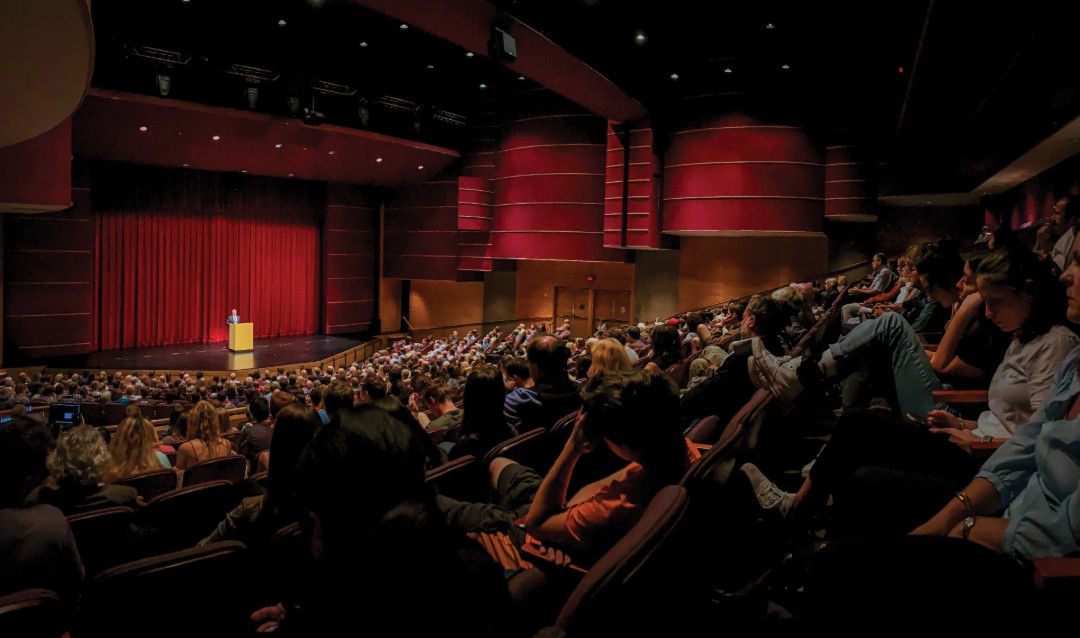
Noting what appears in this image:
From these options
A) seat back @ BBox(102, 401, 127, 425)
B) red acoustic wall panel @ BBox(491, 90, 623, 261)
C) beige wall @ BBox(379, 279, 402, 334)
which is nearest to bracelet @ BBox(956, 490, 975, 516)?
seat back @ BBox(102, 401, 127, 425)

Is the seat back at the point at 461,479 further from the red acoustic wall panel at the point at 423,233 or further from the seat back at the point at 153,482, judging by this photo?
the red acoustic wall panel at the point at 423,233

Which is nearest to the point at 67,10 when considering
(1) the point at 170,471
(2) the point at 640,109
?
(1) the point at 170,471

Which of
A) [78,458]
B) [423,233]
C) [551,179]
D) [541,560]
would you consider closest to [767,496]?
[541,560]

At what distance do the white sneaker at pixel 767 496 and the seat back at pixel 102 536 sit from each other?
82.6 inches

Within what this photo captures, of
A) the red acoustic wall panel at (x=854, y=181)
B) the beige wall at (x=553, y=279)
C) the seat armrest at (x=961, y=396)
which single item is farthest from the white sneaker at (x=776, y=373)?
the beige wall at (x=553, y=279)

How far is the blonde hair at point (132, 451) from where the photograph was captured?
3473 mm

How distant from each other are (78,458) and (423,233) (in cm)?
1410

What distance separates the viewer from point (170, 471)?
327 cm

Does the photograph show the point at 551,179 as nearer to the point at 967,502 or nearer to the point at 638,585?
the point at 967,502

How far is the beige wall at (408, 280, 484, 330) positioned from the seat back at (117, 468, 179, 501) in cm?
1342

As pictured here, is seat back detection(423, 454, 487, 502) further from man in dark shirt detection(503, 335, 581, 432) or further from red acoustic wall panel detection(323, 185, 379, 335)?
red acoustic wall panel detection(323, 185, 379, 335)

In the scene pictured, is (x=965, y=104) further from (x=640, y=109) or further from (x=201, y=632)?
(x=201, y=632)

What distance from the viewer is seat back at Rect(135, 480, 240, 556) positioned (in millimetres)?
2438

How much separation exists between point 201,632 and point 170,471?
1.72 metres
